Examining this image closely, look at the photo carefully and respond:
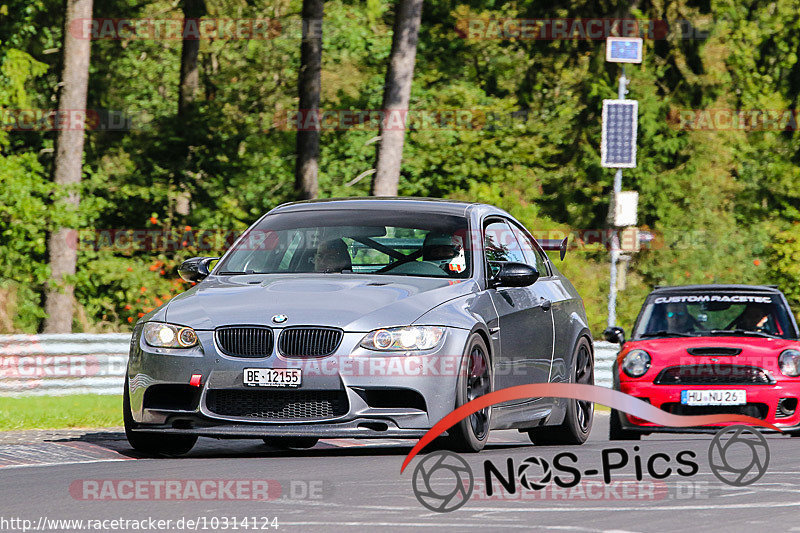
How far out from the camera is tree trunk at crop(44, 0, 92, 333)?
2923cm

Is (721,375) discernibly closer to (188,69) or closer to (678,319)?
(678,319)

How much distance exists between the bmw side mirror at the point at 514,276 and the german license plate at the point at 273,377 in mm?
1890

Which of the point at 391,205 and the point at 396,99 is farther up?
the point at 396,99

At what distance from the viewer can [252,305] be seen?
9.70 meters

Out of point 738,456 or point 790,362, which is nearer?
point 738,456

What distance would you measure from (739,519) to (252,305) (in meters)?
3.46

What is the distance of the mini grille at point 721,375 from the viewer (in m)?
13.7

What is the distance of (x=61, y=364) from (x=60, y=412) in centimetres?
512

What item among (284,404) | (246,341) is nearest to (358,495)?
(284,404)

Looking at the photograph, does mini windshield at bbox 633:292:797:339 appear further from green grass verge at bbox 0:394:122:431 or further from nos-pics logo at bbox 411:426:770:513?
green grass verge at bbox 0:394:122:431

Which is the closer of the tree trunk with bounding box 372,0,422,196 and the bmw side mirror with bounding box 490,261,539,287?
the bmw side mirror with bounding box 490,261,539,287

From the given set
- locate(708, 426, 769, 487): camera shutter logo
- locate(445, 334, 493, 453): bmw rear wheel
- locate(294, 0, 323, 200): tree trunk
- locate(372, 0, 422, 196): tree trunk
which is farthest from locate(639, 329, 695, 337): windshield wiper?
locate(294, 0, 323, 200): tree trunk

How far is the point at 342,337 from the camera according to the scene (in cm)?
941

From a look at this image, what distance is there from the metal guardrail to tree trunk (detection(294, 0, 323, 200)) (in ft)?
33.5
